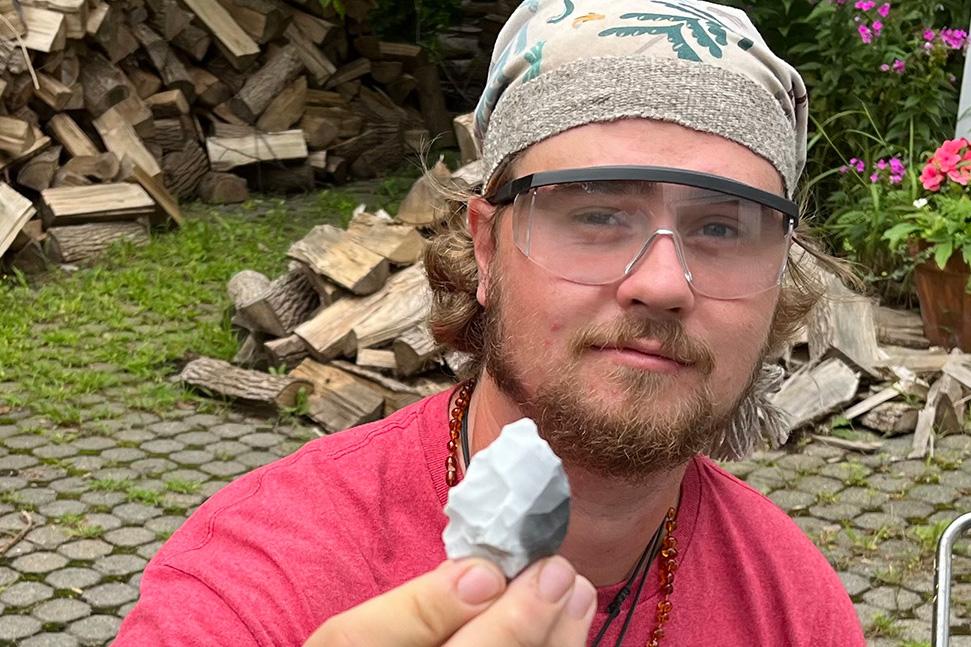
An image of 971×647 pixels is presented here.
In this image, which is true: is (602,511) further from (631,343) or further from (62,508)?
(62,508)

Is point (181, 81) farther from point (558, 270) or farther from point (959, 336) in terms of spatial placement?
point (558, 270)

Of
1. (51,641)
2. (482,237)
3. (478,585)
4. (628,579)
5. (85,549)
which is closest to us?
(478,585)

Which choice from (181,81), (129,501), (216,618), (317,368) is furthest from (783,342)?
(181,81)

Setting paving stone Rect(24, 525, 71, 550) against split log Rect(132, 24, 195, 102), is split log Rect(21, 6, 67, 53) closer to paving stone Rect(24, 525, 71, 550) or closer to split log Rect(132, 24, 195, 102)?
split log Rect(132, 24, 195, 102)

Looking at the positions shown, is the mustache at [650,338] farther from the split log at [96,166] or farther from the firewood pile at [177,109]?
the split log at [96,166]

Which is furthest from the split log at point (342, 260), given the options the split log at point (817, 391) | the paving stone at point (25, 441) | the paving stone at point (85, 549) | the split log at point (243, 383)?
the split log at point (817, 391)

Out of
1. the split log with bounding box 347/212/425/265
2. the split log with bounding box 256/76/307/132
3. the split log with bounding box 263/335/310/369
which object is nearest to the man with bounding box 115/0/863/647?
the split log with bounding box 347/212/425/265

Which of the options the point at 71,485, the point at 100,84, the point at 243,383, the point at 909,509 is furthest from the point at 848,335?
the point at 100,84

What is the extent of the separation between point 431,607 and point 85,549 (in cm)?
379

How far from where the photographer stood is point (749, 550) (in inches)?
82.2

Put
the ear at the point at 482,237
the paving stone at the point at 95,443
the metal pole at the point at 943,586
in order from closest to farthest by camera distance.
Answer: the ear at the point at 482,237
the metal pole at the point at 943,586
the paving stone at the point at 95,443

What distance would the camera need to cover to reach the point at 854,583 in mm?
4324

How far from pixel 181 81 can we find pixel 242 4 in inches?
32.0

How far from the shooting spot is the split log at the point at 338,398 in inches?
216
